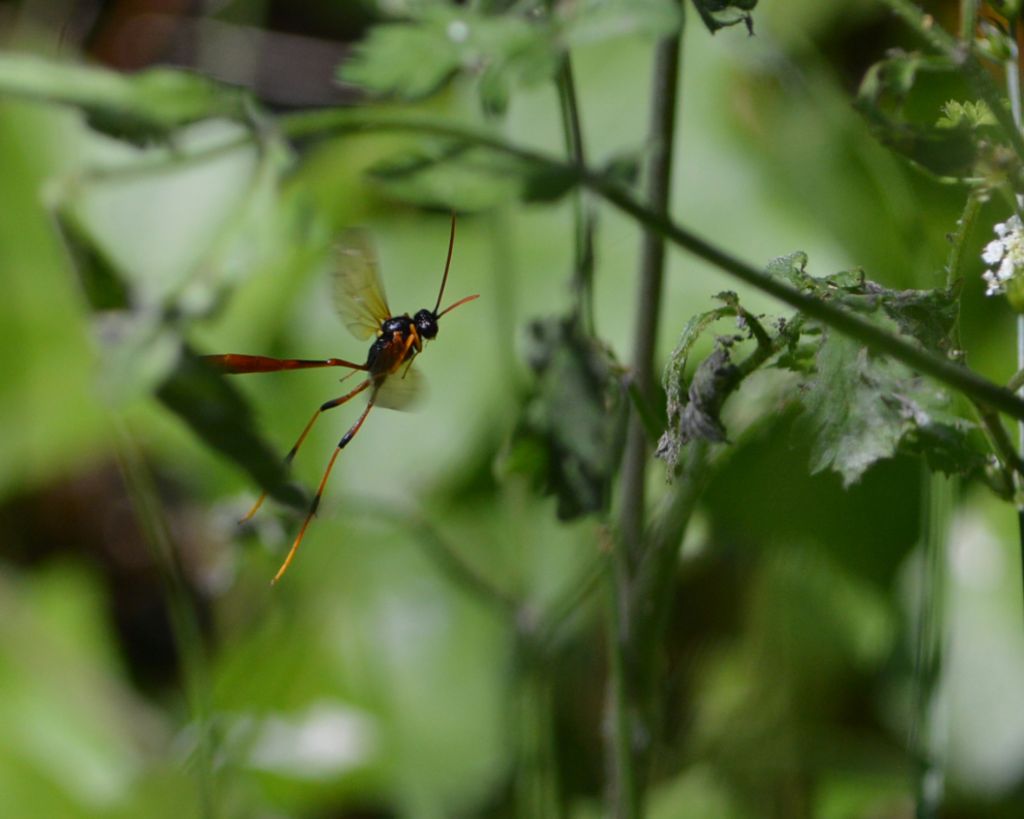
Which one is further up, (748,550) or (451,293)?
(451,293)

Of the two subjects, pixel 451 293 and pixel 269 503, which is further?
pixel 451 293

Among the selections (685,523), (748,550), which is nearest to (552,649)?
(748,550)

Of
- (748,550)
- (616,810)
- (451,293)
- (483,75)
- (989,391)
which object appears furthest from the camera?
(451,293)

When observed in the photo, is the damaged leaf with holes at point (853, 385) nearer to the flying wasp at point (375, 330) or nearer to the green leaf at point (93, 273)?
the flying wasp at point (375, 330)

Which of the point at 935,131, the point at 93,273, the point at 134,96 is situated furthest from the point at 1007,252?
the point at 93,273

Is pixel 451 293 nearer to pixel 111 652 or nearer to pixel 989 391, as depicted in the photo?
pixel 111 652

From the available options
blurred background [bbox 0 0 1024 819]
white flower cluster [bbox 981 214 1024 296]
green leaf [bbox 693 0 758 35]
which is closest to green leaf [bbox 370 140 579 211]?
blurred background [bbox 0 0 1024 819]

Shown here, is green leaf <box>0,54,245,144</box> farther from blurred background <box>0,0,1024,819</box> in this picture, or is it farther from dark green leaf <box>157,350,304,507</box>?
dark green leaf <box>157,350,304,507</box>

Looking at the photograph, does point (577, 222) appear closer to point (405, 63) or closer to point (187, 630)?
point (405, 63)
